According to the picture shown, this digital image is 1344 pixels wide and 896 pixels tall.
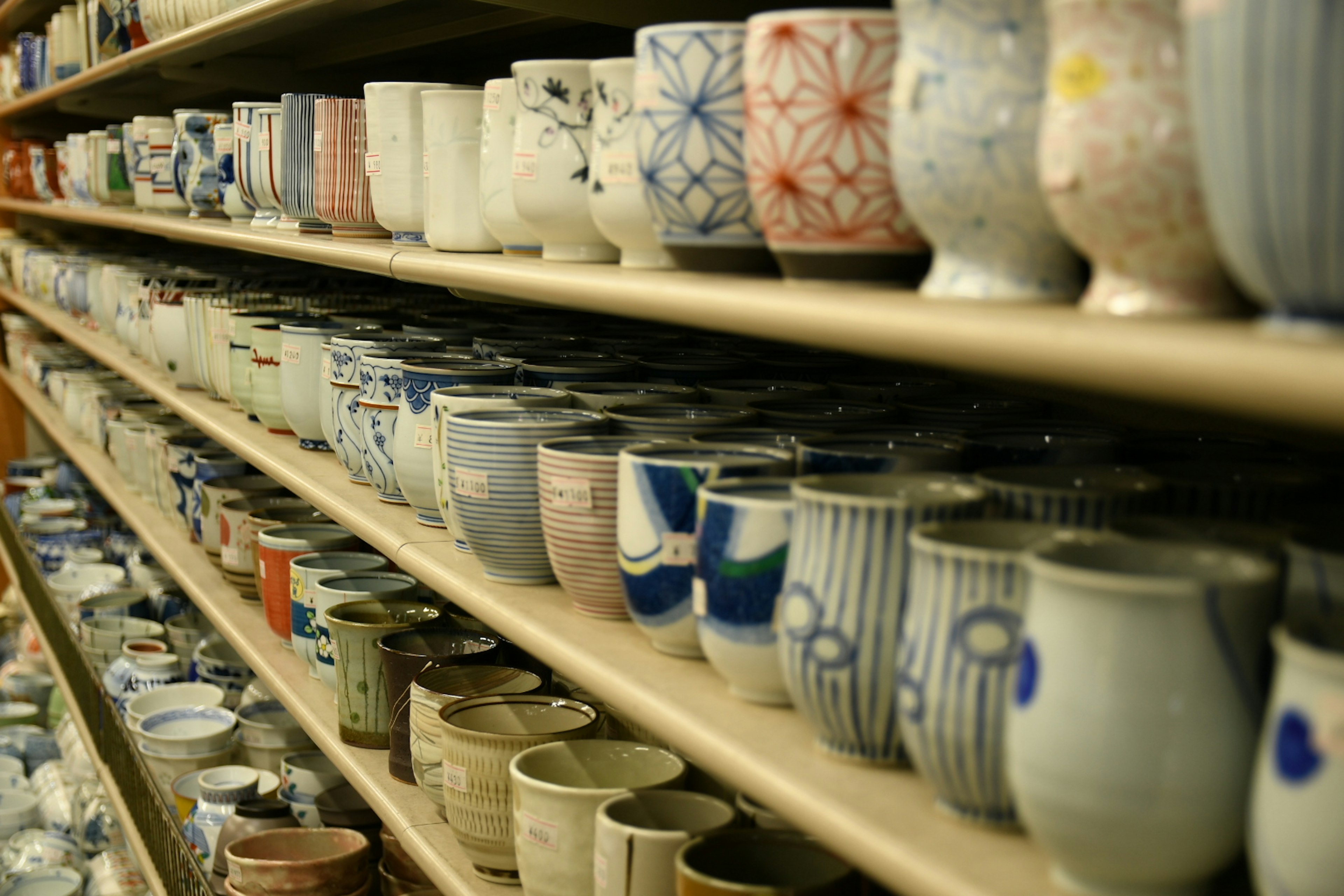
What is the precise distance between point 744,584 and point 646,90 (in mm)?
363

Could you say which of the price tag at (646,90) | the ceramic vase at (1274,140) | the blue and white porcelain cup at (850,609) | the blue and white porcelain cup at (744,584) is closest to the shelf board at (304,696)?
the blue and white porcelain cup at (744,584)

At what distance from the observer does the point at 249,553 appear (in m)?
2.36

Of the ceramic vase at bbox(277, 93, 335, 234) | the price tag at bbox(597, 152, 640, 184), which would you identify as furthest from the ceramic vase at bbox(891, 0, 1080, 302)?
the ceramic vase at bbox(277, 93, 335, 234)

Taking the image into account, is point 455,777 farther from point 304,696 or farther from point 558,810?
point 304,696

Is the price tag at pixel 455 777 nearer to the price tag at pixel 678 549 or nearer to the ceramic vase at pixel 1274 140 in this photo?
the price tag at pixel 678 549

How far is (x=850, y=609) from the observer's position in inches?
31.7

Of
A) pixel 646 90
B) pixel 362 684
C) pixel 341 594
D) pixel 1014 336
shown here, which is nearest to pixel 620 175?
pixel 646 90

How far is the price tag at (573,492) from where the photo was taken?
1.14 m

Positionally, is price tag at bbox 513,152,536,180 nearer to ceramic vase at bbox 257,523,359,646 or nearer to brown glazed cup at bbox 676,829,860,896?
brown glazed cup at bbox 676,829,860,896

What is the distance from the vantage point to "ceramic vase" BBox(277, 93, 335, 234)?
→ 207cm

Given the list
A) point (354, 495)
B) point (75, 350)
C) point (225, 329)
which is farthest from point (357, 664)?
point (75, 350)

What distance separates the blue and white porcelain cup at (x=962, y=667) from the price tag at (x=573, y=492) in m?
0.43

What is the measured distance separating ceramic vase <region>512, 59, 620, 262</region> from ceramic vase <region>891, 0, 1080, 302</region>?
50cm

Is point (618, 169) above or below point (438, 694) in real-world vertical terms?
above
